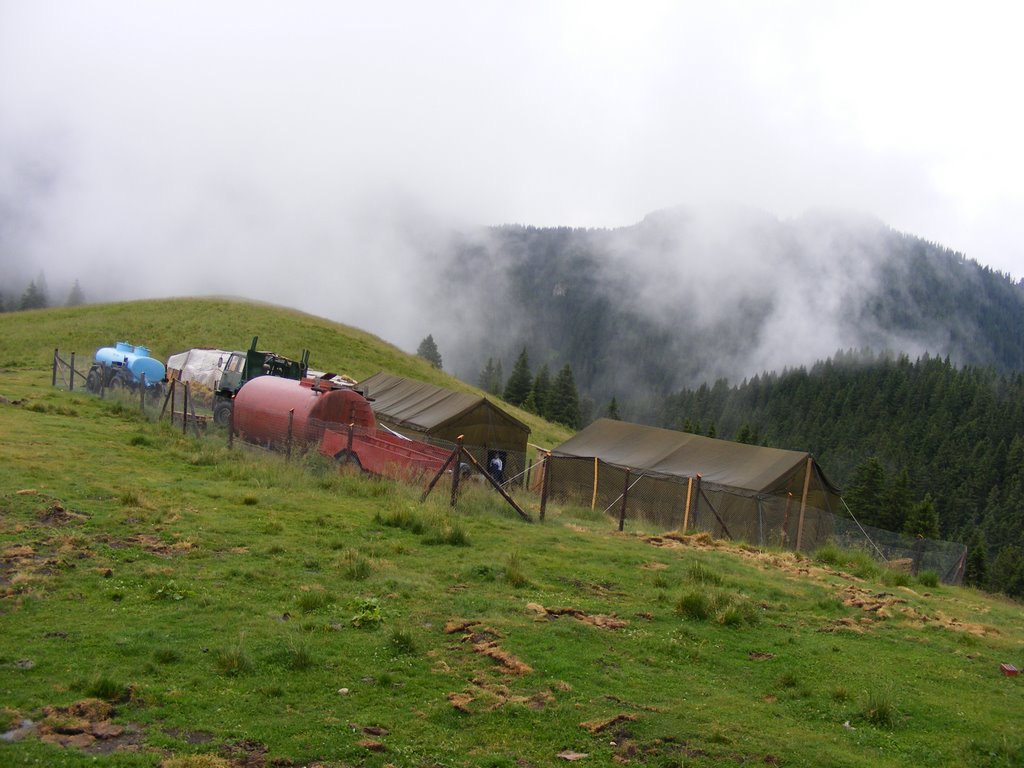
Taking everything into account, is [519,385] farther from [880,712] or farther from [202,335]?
[880,712]

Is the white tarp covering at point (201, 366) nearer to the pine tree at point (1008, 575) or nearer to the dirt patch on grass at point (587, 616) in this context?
the dirt patch on grass at point (587, 616)

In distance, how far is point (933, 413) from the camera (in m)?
126

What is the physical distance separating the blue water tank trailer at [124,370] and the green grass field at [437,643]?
2183 centimetres

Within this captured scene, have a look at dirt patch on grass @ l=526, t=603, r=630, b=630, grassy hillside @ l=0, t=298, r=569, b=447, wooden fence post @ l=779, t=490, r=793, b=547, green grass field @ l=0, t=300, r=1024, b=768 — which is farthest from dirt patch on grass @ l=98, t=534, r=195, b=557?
grassy hillside @ l=0, t=298, r=569, b=447

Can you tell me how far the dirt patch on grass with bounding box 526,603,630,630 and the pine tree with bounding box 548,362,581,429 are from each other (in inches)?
3113

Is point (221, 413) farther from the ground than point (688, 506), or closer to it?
farther from the ground

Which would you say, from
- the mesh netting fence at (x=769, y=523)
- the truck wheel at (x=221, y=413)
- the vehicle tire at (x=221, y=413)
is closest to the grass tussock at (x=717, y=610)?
the mesh netting fence at (x=769, y=523)

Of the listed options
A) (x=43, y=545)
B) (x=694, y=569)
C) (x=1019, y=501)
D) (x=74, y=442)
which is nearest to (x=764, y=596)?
(x=694, y=569)

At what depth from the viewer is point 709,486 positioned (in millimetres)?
24688

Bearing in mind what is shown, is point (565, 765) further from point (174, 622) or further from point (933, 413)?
point (933, 413)

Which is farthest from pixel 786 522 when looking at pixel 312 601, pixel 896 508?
pixel 896 508

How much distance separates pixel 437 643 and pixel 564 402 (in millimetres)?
83170

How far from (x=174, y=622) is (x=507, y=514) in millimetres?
10125

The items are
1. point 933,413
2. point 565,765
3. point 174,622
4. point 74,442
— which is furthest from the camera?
Result: point 933,413
